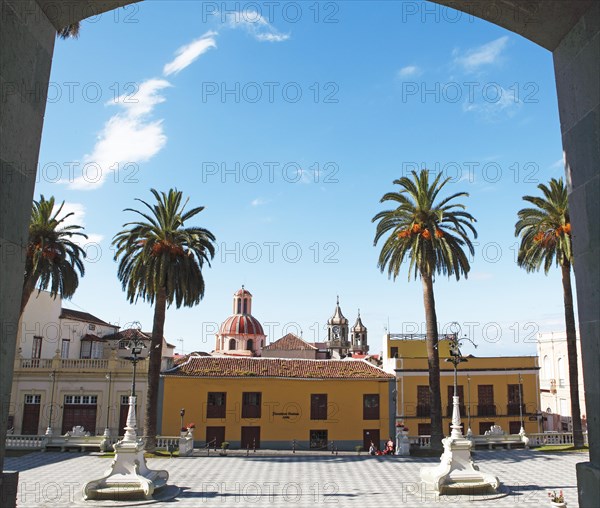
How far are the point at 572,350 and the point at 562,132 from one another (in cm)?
2719

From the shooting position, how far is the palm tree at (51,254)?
27438 mm

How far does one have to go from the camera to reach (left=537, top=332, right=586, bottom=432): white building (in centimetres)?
4759

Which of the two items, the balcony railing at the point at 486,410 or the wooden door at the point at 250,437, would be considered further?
the balcony railing at the point at 486,410

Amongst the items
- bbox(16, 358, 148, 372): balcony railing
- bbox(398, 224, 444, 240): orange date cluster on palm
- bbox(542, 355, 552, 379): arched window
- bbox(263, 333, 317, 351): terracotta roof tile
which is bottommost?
bbox(16, 358, 148, 372): balcony railing

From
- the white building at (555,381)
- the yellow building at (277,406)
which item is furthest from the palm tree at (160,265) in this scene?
the white building at (555,381)

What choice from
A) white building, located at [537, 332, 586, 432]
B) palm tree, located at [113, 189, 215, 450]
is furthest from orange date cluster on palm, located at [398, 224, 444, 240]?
white building, located at [537, 332, 586, 432]

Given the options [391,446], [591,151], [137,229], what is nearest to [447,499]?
[391,446]

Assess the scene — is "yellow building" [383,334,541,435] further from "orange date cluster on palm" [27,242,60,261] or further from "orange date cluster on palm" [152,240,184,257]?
"orange date cluster on palm" [27,242,60,261]

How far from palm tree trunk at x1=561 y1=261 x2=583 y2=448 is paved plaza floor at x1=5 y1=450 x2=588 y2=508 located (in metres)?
1.92

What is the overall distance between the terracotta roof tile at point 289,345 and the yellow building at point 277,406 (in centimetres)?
2644

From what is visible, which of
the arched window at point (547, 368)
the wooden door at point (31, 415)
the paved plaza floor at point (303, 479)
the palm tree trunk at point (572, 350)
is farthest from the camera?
the arched window at point (547, 368)

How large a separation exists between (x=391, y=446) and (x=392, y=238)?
11.8 metres

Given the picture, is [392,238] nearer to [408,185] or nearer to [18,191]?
[408,185]

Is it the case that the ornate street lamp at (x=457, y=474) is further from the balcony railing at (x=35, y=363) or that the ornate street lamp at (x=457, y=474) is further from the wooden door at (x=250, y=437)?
the balcony railing at (x=35, y=363)
